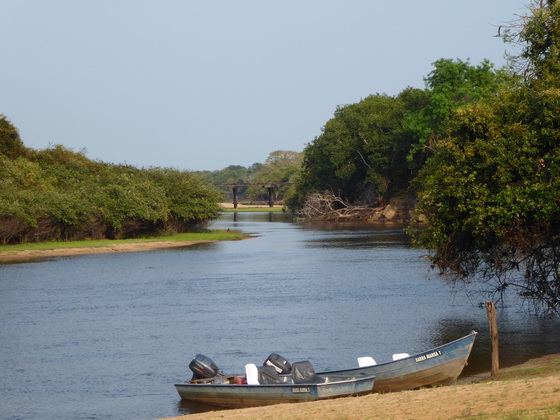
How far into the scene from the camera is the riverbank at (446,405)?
1480cm

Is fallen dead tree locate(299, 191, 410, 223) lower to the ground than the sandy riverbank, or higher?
higher

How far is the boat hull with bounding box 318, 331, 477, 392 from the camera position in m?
20.5

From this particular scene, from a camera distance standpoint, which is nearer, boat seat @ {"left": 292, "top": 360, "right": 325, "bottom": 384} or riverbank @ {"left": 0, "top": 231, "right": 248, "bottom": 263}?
boat seat @ {"left": 292, "top": 360, "right": 325, "bottom": 384}

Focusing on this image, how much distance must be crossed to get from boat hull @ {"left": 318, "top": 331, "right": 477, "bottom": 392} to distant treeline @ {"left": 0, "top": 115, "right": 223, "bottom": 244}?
169ft

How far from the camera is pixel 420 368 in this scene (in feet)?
67.5

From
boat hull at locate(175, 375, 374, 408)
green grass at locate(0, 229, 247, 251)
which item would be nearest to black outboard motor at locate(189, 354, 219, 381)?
boat hull at locate(175, 375, 374, 408)

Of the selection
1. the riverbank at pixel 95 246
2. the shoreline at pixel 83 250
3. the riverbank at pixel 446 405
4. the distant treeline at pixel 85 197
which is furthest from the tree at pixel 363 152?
the riverbank at pixel 446 405

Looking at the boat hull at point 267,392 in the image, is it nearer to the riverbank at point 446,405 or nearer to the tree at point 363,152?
the riverbank at point 446,405

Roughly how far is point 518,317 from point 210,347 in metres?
12.5

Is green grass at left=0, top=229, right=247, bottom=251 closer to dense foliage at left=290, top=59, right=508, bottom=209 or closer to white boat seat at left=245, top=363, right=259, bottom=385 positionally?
dense foliage at left=290, top=59, right=508, bottom=209

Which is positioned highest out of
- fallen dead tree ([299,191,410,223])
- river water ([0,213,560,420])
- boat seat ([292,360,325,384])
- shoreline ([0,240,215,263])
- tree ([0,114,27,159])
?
tree ([0,114,27,159])

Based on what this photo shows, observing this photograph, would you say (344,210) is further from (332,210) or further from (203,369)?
(203,369)

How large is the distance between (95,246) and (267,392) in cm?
5318

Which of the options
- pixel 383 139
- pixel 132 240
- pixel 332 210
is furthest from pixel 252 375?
pixel 332 210
